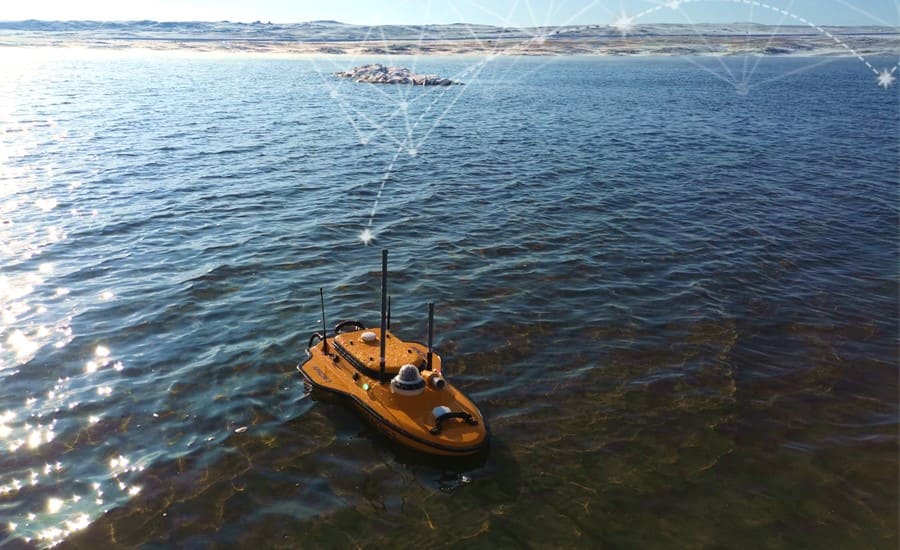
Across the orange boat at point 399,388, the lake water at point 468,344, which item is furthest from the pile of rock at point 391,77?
the orange boat at point 399,388

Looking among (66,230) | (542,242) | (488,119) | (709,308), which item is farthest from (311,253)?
(488,119)

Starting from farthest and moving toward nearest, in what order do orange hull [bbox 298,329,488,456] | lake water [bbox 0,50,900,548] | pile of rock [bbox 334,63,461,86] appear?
pile of rock [bbox 334,63,461,86]
orange hull [bbox 298,329,488,456]
lake water [bbox 0,50,900,548]

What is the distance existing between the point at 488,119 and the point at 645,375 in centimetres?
4750

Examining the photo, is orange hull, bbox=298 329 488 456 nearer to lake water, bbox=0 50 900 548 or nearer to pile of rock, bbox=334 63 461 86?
lake water, bbox=0 50 900 548

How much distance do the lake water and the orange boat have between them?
670mm

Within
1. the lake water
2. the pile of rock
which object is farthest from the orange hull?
the pile of rock

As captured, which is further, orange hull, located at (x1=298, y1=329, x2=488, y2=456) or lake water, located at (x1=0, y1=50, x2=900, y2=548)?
orange hull, located at (x1=298, y1=329, x2=488, y2=456)

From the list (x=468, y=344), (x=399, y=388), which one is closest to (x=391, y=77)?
(x=468, y=344)

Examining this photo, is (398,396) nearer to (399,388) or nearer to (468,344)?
(399,388)

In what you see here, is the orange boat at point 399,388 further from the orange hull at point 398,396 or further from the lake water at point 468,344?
the lake water at point 468,344

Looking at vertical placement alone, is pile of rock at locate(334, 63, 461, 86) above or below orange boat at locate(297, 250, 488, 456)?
above

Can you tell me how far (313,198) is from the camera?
3084 cm

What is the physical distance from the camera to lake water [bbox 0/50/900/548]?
37.4ft

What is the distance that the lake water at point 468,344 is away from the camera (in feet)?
37.4
